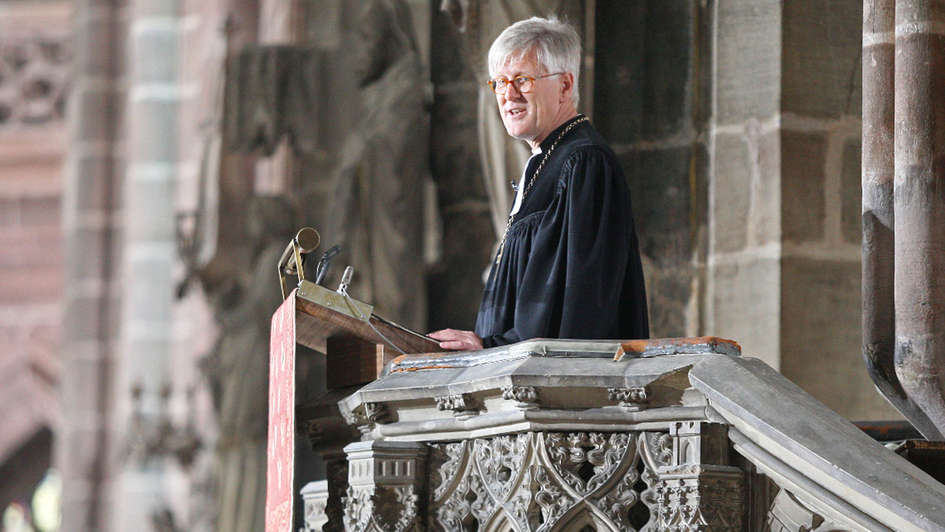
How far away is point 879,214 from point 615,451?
2.01m

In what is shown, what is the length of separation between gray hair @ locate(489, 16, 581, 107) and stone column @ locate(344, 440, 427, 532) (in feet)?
2.60

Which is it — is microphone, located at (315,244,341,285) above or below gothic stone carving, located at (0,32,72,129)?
below

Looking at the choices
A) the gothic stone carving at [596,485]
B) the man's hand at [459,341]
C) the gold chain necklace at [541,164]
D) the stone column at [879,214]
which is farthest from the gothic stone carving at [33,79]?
the gothic stone carving at [596,485]

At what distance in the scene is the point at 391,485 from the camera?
324 centimetres

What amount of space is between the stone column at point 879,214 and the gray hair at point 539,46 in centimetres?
148

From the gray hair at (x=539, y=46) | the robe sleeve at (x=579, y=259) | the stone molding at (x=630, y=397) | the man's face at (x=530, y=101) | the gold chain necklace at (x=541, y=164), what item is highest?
the gray hair at (x=539, y=46)

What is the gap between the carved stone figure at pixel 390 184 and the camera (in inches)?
298

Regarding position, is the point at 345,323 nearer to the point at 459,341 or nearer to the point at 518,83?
the point at 459,341

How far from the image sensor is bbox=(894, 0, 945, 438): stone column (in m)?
4.66

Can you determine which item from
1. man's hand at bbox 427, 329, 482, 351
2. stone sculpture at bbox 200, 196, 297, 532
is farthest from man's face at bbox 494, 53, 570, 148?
stone sculpture at bbox 200, 196, 297, 532

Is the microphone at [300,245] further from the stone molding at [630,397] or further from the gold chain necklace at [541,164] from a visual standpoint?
the stone molding at [630,397]

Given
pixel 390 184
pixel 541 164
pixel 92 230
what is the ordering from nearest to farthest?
pixel 541 164 < pixel 390 184 < pixel 92 230

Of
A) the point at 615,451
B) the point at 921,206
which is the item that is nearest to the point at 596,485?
the point at 615,451

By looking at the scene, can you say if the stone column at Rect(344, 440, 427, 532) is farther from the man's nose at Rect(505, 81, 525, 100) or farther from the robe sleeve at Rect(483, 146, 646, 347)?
the man's nose at Rect(505, 81, 525, 100)
